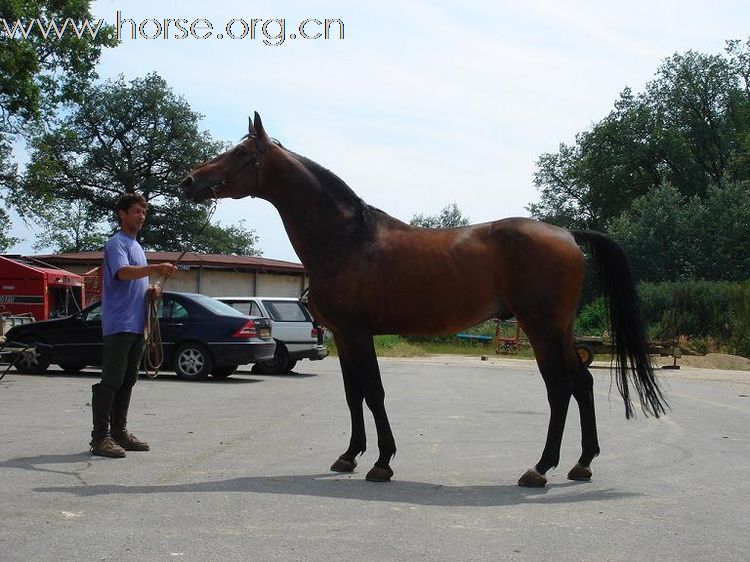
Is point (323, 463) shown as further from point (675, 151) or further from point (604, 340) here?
point (675, 151)

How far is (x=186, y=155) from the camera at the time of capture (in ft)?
218

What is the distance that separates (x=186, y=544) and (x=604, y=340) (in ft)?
81.3

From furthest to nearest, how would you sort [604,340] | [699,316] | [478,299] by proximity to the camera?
[699,316] → [604,340] → [478,299]

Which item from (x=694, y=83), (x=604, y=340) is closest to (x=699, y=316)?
(x=604, y=340)

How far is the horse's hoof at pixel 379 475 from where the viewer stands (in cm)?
659

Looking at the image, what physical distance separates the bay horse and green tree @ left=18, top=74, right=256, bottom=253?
56.8m

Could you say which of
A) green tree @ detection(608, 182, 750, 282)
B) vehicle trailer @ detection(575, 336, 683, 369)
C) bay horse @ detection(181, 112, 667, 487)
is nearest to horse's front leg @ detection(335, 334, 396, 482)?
bay horse @ detection(181, 112, 667, 487)

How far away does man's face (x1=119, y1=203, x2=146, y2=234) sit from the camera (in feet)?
25.4

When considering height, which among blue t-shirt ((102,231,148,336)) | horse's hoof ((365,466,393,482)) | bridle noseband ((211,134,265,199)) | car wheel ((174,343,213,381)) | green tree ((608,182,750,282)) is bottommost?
horse's hoof ((365,466,393,482))

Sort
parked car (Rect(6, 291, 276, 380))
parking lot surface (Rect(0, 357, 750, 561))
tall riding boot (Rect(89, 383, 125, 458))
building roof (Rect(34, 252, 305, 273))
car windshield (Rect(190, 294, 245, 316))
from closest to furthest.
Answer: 1. parking lot surface (Rect(0, 357, 750, 561))
2. tall riding boot (Rect(89, 383, 125, 458))
3. parked car (Rect(6, 291, 276, 380))
4. car windshield (Rect(190, 294, 245, 316))
5. building roof (Rect(34, 252, 305, 273))

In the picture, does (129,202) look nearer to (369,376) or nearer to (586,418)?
(369,376)

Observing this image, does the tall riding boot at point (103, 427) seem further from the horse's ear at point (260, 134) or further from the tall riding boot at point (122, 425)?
the horse's ear at point (260, 134)

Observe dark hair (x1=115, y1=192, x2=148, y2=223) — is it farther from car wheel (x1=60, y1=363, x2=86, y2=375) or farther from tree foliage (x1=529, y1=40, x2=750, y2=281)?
tree foliage (x1=529, y1=40, x2=750, y2=281)

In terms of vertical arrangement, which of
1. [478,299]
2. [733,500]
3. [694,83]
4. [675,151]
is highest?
[694,83]
